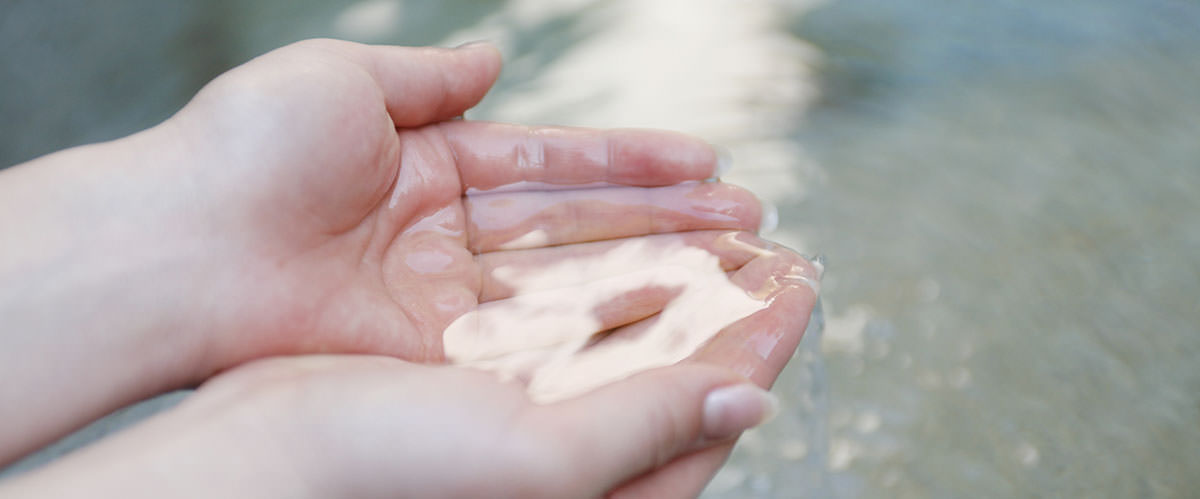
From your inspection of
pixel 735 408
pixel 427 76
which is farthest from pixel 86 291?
pixel 735 408

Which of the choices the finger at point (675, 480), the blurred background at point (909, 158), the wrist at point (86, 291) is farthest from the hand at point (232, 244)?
the finger at point (675, 480)

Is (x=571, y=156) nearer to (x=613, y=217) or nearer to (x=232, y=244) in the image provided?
(x=613, y=217)

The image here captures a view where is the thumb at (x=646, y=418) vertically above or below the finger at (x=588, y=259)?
above

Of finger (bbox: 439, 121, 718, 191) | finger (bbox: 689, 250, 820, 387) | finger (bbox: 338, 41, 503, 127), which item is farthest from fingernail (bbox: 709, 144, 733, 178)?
finger (bbox: 338, 41, 503, 127)

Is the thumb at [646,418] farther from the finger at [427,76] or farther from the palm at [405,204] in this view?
the finger at [427,76]

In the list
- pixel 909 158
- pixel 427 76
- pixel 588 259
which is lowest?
pixel 909 158

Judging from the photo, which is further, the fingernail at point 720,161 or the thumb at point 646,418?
the fingernail at point 720,161
